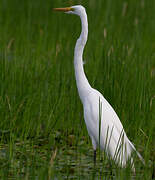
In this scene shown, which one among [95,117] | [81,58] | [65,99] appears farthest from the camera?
[65,99]

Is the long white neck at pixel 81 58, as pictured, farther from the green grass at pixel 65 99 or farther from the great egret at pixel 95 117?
the green grass at pixel 65 99

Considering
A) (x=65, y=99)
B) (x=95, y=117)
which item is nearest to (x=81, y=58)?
(x=95, y=117)

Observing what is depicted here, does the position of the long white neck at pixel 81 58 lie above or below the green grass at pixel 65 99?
above

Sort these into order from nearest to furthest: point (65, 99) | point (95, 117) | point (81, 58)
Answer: point (95, 117) → point (81, 58) → point (65, 99)

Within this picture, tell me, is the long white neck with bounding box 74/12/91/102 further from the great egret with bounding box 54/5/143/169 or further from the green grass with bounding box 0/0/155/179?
the green grass with bounding box 0/0/155/179

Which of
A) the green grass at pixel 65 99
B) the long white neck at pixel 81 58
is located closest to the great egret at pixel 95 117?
the long white neck at pixel 81 58

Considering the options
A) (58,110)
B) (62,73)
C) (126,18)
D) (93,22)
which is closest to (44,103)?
(58,110)

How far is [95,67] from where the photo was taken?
201 inches

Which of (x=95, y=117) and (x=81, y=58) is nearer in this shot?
(x=95, y=117)

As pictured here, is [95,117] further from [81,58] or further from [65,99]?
[65,99]

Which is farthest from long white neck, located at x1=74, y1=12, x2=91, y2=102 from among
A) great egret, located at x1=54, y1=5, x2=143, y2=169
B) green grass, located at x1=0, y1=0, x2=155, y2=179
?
green grass, located at x1=0, y1=0, x2=155, y2=179

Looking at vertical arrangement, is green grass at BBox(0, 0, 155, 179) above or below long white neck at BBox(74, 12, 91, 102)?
below

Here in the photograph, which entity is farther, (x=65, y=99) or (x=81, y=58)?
(x=65, y=99)

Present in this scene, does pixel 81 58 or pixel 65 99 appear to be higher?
pixel 81 58
